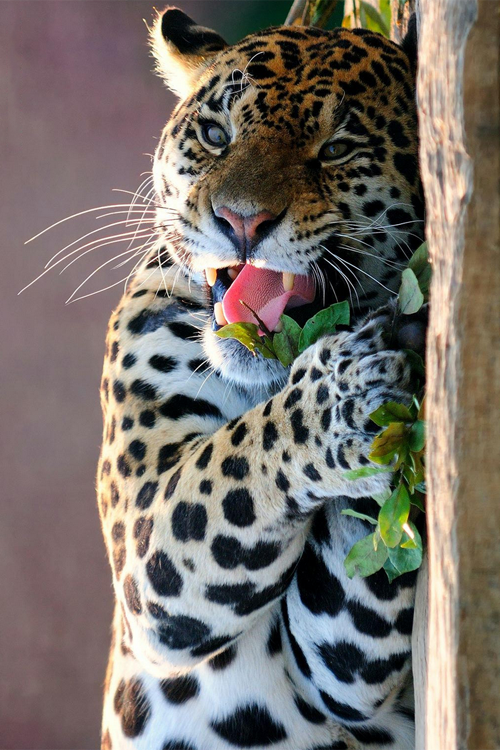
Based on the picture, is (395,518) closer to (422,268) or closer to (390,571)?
(390,571)

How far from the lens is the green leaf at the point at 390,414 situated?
1.83m

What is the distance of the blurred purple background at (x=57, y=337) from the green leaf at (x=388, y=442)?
4152 mm

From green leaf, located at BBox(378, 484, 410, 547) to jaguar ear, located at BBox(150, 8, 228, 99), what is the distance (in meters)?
1.91

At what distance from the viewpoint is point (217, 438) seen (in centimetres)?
240

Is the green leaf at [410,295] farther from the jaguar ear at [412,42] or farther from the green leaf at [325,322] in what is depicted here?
the jaguar ear at [412,42]

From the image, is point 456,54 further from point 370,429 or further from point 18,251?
point 18,251

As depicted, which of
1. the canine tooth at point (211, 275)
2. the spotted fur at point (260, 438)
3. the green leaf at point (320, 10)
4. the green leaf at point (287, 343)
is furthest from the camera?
the green leaf at point (320, 10)

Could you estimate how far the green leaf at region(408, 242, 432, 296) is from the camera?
79.2 inches

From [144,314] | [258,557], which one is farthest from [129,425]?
[258,557]

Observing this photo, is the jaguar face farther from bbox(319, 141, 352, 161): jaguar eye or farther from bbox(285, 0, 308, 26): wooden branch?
bbox(285, 0, 308, 26): wooden branch

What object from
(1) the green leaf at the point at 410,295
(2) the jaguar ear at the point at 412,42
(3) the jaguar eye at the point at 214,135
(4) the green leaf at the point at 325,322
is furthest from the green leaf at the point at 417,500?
(2) the jaguar ear at the point at 412,42

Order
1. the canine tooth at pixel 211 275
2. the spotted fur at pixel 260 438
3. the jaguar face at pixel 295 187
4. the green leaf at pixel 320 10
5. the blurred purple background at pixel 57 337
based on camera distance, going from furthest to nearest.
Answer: the blurred purple background at pixel 57 337, the green leaf at pixel 320 10, the canine tooth at pixel 211 275, the jaguar face at pixel 295 187, the spotted fur at pixel 260 438

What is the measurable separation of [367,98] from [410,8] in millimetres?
710

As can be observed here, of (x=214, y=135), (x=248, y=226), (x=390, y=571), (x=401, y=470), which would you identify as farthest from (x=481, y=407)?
(x=214, y=135)
